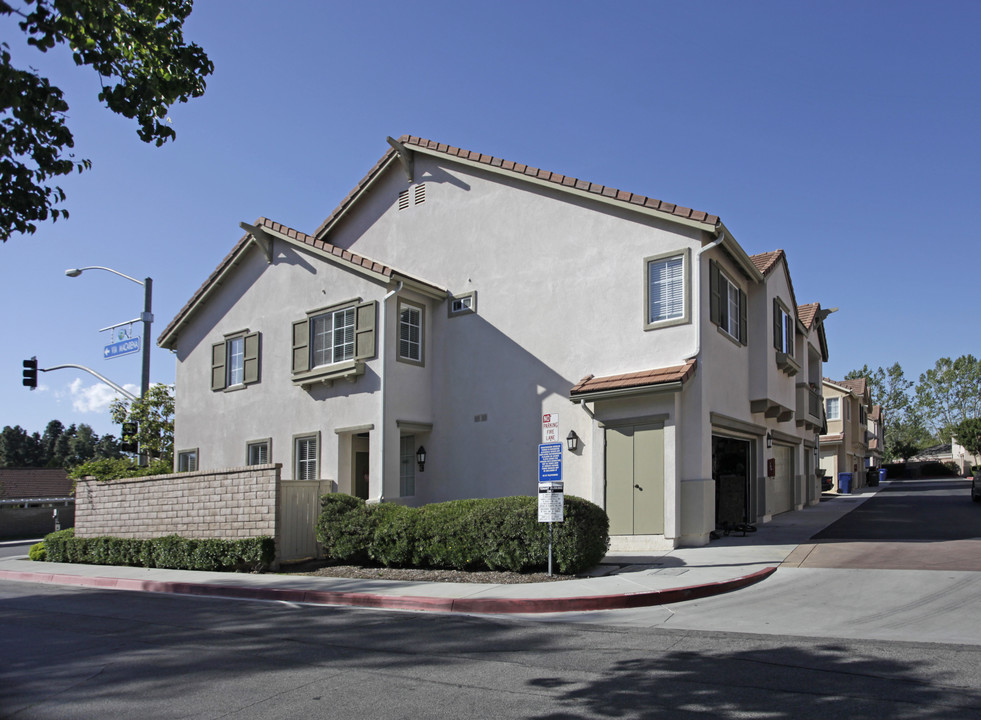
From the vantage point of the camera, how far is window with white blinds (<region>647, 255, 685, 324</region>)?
52.2 feet

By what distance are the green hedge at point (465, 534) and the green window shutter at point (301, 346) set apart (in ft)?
17.5

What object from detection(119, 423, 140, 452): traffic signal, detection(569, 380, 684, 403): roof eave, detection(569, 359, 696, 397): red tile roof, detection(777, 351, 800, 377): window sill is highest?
detection(777, 351, 800, 377): window sill

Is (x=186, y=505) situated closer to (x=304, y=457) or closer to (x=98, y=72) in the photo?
(x=304, y=457)

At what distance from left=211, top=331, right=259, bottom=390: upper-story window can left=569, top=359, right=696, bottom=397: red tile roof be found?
31.7 ft

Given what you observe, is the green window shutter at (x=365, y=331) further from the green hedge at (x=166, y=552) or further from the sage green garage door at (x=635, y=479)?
the sage green garage door at (x=635, y=479)

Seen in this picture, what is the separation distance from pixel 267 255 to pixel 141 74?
13200 millimetres

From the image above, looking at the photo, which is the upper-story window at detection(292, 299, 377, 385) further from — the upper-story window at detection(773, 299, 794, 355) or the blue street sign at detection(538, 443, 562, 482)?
the upper-story window at detection(773, 299, 794, 355)

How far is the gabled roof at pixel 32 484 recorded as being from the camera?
4103 centimetres

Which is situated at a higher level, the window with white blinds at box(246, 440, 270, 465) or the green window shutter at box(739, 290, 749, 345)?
the green window shutter at box(739, 290, 749, 345)

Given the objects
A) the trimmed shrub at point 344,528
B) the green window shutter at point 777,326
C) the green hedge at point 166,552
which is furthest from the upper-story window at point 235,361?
the green window shutter at point 777,326

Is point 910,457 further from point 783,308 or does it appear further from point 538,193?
point 538,193

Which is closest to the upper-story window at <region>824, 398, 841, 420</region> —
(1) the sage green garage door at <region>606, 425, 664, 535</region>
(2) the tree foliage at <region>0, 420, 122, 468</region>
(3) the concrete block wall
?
(1) the sage green garage door at <region>606, 425, 664, 535</region>

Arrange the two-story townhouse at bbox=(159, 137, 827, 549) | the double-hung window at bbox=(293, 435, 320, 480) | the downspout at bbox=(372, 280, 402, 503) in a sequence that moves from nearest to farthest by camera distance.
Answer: the two-story townhouse at bbox=(159, 137, 827, 549)
the downspout at bbox=(372, 280, 402, 503)
the double-hung window at bbox=(293, 435, 320, 480)

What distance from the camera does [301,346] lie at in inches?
796
